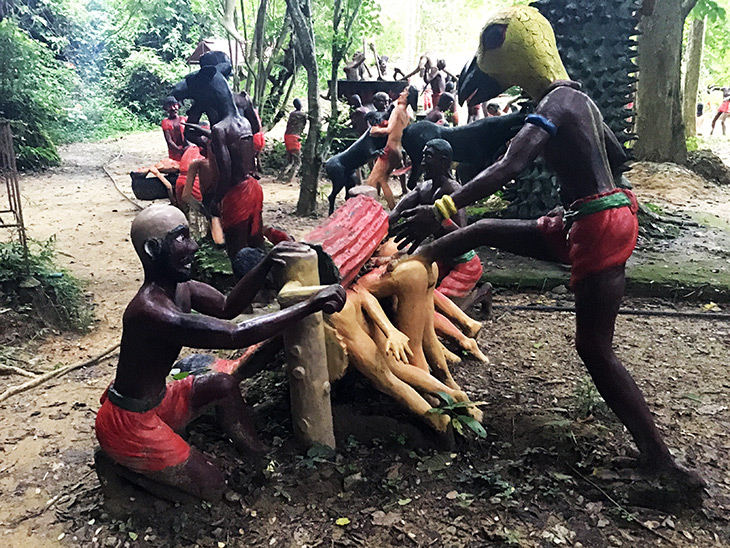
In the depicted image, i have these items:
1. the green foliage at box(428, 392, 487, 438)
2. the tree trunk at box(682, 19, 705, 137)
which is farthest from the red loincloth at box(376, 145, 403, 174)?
the tree trunk at box(682, 19, 705, 137)

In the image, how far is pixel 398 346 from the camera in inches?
120

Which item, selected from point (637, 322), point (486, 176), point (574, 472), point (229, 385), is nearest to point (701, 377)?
point (637, 322)

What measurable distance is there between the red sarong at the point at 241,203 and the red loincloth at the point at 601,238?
117 inches

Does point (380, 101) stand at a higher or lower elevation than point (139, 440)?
higher

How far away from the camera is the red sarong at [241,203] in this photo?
496 centimetres

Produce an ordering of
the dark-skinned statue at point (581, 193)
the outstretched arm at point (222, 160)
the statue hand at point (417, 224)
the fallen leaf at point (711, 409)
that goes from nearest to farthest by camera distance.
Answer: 1. the dark-skinned statue at point (581, 193)
2. the statue hand at point (417, 224)
3. the fallen leaf at point (711, 409)
4. the outstretched arm at point (222, 160)

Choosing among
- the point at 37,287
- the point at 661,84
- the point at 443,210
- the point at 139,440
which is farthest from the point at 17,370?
the point at 661,84

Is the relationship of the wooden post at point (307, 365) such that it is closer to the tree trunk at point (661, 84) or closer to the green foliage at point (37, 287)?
the green foliage at point (37, 287)

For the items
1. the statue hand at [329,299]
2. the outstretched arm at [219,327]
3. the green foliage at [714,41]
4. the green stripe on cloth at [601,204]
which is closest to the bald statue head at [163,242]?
the outstretched arm at [219,327]

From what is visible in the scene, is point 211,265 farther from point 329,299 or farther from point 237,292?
point 329,299

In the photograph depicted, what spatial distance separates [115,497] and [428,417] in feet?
4.81

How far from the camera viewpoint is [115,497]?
2.61 m

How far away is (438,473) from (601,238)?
1316 millimetres

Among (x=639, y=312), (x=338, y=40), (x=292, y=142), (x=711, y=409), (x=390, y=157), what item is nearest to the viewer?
(x=711, y=409)
